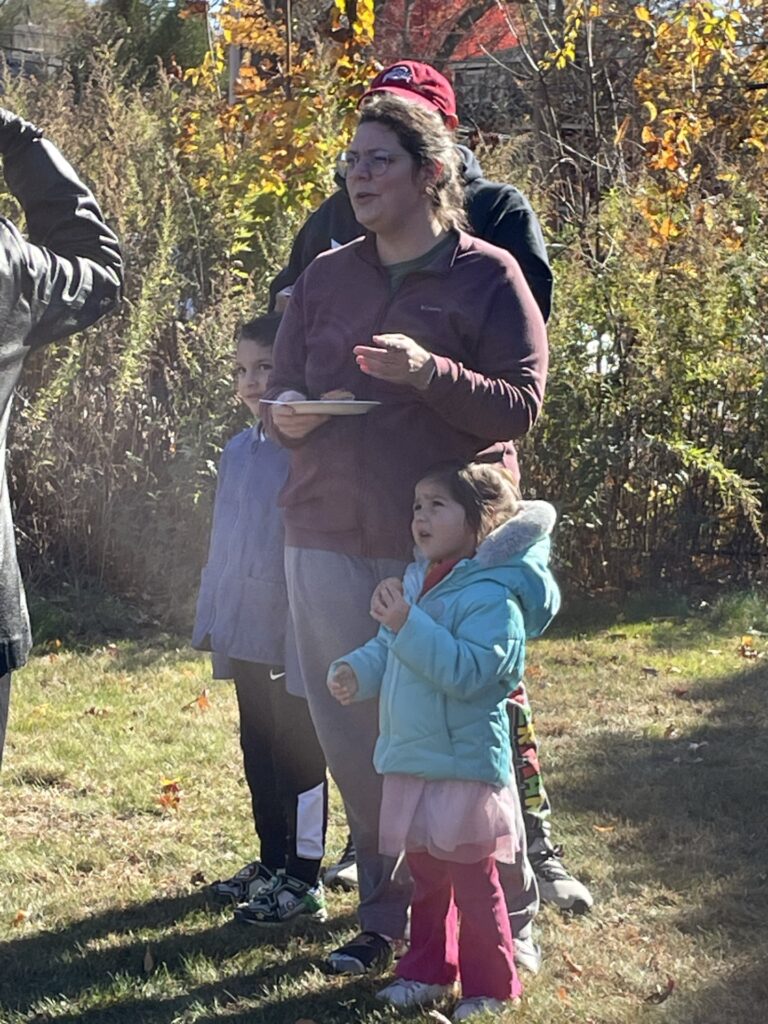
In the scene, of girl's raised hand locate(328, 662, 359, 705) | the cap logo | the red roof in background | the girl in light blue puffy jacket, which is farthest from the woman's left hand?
the red roof in background

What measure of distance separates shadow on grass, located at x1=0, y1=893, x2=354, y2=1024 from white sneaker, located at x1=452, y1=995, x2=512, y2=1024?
368mm

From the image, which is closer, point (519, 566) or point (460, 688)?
point (460, 688)

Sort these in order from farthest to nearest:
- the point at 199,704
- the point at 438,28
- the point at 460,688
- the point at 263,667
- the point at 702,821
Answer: the point at 438,28 < the point at 199,704 < the point at 702,821 < the point at 263,667 < the point at 460,688

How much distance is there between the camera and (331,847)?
16.3 feet

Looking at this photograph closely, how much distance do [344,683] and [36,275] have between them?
1184 mm

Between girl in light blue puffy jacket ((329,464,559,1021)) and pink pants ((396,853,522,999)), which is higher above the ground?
girl in light blue puffy jacket ((329,464,559,1021))

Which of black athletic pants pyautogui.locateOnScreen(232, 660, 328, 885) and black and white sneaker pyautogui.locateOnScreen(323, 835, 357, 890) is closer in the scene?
black athletic pants pyautogui.locateOnScreen(232, 660, 328, 885)

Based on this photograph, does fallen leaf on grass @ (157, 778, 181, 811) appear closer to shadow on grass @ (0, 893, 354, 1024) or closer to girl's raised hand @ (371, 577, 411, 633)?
shadow on grass @ (0, 893, 354, 1024)

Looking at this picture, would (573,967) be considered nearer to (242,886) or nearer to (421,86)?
(242,886)

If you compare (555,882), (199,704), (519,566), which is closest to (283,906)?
(555,882)

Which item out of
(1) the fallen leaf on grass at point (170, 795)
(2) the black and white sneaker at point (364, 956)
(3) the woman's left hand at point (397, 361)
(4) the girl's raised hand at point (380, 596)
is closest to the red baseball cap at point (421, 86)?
(3) the woman's left hand at point (397, 361)

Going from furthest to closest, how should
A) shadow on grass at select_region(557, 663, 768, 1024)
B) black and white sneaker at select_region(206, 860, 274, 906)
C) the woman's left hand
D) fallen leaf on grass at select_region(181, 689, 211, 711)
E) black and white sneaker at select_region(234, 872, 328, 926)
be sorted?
fallen leaf on grass at select_region(181, 689, 211, 711) → black and white sneaker at select_region(206, 860, 274, 906) → black and white sneaker at select_region(234, 872, 328, 926) → shadow on grass at select_region(557, 663, 768, 1024) → the woman's left hand

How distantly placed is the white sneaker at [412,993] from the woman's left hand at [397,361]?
1436 mm

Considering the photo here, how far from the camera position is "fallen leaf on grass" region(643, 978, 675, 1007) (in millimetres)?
3729
